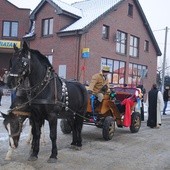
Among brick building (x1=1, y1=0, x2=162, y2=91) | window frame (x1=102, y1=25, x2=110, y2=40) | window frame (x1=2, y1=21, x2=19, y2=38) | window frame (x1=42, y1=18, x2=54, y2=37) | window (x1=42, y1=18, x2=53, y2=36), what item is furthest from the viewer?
window frame (x1=2, y1=21, x2=19, y2=38)

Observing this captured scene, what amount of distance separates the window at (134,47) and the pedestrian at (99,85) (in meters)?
23.3

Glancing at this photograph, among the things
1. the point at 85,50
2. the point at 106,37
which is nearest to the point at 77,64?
the point at 85,50

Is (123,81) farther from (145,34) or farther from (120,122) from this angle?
(120,122)

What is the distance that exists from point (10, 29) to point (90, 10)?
326 inches

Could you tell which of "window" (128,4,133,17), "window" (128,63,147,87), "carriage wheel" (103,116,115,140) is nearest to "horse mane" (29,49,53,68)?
"carriage wheel" (103,116,115,140)

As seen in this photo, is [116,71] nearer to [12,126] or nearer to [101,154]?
[101,154]

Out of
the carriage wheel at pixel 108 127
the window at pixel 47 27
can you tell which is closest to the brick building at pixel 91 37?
the window at pixel 47 27

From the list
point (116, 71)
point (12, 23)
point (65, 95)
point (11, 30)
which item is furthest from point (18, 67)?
point (12, 23)

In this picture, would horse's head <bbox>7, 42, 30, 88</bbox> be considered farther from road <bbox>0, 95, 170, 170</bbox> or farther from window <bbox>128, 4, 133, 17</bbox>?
window <bbox>128, 4, 133, 17</bbox>

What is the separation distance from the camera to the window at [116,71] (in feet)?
101

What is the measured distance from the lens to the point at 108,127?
33.8 feet

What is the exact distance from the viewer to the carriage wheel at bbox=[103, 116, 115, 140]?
10.3 metres

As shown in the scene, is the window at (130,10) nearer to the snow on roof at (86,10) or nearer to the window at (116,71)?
the snow on roof at (86,10)

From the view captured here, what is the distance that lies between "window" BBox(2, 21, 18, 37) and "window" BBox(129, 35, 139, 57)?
34.8 feet
